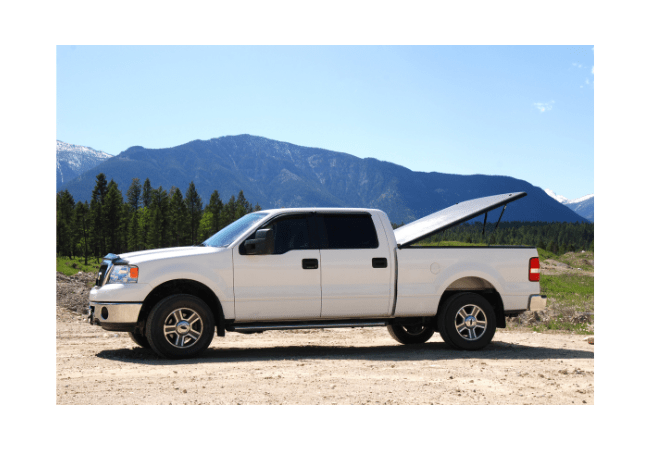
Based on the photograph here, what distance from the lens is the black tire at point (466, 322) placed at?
9.33 metres

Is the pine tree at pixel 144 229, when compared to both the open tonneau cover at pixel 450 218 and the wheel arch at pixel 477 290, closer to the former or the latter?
the open tonneau cover at pixel 450 218

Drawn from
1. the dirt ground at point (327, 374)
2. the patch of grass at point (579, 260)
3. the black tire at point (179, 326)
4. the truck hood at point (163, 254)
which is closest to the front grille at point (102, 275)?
the truck hood at point (163, 254)

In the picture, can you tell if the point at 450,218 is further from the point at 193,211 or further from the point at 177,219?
the point at 193,211

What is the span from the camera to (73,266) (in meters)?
79.6

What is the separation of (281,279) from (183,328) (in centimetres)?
152

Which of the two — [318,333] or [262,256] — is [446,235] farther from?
[318,333]

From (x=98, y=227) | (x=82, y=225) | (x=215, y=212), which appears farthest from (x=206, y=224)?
(x=82, y=225)

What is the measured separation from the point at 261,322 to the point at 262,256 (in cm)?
96

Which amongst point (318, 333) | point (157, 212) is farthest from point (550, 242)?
point (318, 333)

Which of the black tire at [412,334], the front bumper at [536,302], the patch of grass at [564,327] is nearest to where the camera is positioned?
the front bumper at [536,302]

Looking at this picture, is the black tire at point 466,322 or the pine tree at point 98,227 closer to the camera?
the black tire at point 466,322

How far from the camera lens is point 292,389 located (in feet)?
21.3

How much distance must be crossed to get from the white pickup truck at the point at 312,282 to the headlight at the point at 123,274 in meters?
0.01
